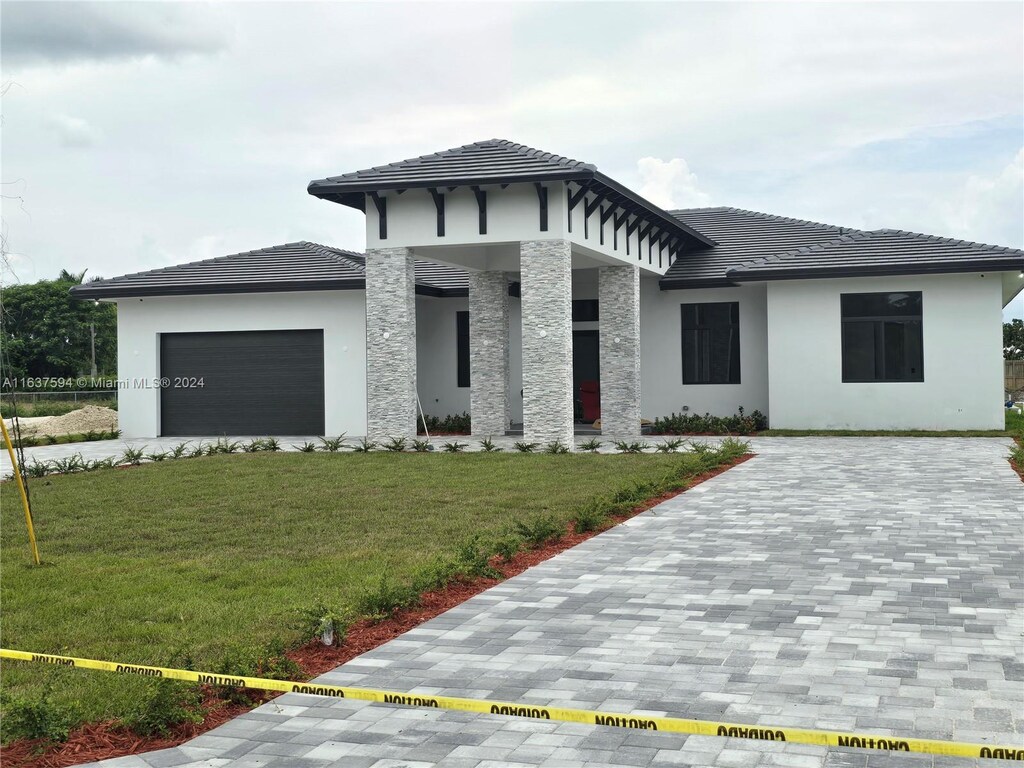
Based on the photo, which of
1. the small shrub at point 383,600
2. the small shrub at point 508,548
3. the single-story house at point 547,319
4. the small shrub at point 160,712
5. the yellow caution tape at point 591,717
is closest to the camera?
the yellow caution tape at point 591,717

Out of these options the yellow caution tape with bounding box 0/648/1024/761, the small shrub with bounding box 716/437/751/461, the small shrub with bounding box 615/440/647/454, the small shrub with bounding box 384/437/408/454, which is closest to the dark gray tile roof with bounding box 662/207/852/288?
the small shrub with bounding box 615/440/647/454

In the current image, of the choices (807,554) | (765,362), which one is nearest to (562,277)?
(765,362)

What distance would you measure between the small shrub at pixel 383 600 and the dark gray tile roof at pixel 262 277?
1782 centimetres

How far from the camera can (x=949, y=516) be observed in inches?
447

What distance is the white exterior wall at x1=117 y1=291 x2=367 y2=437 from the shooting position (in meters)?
25.4

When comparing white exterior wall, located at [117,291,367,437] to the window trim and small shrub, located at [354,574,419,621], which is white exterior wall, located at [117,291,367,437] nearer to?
the window trim

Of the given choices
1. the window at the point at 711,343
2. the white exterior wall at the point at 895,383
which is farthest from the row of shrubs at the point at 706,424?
the window at the point at 711,343

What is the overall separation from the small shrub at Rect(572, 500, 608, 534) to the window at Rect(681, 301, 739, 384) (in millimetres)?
15208

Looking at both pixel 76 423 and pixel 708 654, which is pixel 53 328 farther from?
pixel 708 654

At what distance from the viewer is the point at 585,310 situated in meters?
28.9

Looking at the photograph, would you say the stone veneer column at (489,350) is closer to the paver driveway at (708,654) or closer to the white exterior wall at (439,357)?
the white exterior wall at (439,357)

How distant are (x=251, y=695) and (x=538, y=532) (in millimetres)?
4880

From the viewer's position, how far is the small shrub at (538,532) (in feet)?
33.0

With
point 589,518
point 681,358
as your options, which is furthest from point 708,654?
point 681,358
